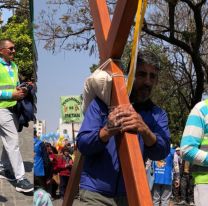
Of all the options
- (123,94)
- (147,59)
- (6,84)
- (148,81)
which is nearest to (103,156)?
(123,94)

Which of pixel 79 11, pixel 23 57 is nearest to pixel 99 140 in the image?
pixel 79 11

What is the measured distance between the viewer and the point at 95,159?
2.80 meters

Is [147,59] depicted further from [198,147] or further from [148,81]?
[198,147]

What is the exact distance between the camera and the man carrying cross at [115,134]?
253cm

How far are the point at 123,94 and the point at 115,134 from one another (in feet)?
0.68

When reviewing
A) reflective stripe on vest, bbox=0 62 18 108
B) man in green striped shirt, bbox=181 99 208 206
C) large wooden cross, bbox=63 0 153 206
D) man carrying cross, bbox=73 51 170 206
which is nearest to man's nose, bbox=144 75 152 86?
man carrying cross, bbox=73 51 170 206

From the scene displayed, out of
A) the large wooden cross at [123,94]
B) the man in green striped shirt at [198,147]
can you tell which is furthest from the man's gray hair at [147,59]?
the man in green striped shirt at [198,147]

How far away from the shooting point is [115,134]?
102 inches

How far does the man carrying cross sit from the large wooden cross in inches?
2.9

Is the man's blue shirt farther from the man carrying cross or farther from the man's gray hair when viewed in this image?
the man's gray hair

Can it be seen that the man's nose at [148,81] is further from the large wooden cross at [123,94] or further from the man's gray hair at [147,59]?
the large wooden cross at [123,94]

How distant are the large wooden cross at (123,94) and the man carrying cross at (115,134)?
74 millimetres

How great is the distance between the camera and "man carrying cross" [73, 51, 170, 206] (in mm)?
2529

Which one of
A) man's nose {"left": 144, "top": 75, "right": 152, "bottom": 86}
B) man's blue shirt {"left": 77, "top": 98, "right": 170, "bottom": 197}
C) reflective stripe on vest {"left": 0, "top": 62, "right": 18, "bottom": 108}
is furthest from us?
reflective stripe on vest {"left": 0, "top": 62, "right": 18, "bottom": 108}
